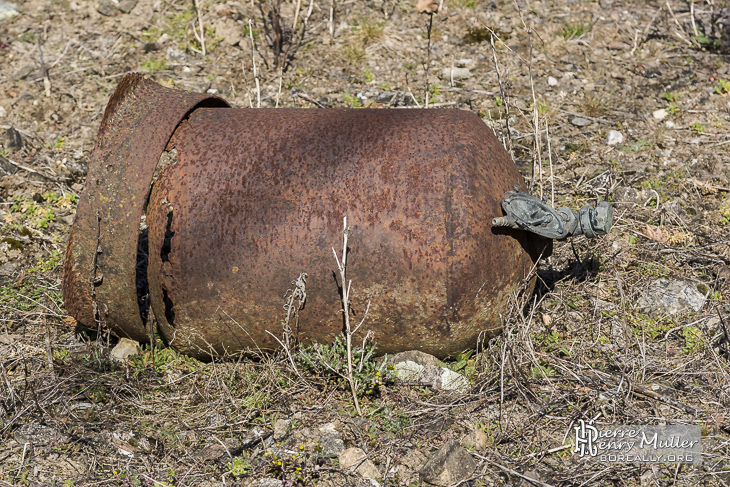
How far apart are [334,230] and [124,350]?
126 cm

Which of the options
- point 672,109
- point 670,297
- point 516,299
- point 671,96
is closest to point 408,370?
point 516,299

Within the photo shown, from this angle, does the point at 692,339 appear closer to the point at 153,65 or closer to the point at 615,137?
the point at 615,137

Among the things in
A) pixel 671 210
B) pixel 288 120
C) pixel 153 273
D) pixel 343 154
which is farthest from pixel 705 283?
pixel 153 273

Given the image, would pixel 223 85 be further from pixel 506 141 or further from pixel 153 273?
pixel 153 273

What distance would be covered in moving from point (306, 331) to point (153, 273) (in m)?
0.70

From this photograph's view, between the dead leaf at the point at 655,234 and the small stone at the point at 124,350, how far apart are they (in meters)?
2.95

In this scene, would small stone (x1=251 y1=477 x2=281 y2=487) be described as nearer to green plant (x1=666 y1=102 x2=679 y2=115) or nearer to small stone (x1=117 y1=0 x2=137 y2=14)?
green plant (x1=666 y1=102 x2=679 y2=115)

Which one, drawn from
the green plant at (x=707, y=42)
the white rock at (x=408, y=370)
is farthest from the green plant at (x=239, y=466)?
the green plant at (x=707, y=42)

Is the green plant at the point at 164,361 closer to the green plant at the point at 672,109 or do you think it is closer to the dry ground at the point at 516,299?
the dry ground at the point at 516,299

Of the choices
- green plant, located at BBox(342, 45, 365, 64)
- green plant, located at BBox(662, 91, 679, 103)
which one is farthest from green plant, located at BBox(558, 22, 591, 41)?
green plant, located at BBox(342, 45, 365, 64)

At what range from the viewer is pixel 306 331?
273cm

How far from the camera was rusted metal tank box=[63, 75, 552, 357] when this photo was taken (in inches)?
100

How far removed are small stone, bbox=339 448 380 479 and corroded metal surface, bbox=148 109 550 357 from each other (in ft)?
1.58

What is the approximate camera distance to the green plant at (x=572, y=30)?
5629 mm
